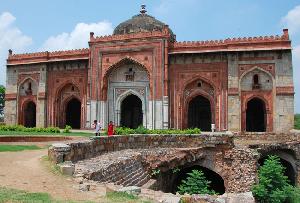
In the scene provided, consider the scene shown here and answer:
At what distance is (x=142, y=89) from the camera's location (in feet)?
73.6

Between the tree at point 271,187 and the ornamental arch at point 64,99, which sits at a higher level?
the ornamental arch at point 64,99

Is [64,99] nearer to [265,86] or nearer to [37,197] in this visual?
[265,86]

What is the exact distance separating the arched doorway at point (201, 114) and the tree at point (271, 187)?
42.8 ft

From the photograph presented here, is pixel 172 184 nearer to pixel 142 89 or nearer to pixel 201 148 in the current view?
pixel 201 148

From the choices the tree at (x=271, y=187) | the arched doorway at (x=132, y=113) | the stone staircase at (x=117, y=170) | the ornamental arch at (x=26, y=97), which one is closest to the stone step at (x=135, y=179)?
the stone staircase at (x=117, y=170)

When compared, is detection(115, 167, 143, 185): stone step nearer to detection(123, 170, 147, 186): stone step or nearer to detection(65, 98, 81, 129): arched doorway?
detection(123, 170, 147, 186): stone step

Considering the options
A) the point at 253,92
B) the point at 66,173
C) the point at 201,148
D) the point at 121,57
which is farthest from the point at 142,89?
the point at 66,173

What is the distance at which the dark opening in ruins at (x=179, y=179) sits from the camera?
12344mm

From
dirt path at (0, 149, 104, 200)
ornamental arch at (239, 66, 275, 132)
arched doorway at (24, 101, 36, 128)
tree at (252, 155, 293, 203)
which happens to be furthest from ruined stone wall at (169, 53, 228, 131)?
dirt path at (0, 149, 104, 200)

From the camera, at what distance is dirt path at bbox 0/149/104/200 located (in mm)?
5492

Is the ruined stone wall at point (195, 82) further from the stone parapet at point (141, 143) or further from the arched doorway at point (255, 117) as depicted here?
the stone parapet at point (141, 143)

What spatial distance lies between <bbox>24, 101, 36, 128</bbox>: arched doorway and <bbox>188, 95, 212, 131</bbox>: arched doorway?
1134 cm

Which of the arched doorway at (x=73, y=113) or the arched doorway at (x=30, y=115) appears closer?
the arched doorway at (x=30, y=115)

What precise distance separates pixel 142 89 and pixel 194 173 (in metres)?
12.0
